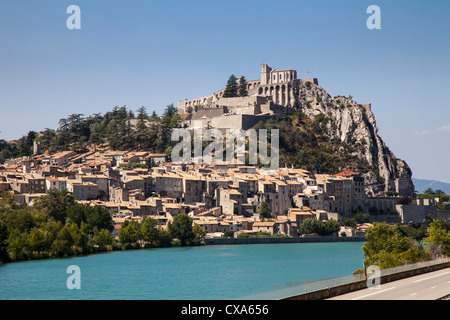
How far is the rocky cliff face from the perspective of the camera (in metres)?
75.8

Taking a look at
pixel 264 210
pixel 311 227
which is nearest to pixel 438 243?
pixel 311 227

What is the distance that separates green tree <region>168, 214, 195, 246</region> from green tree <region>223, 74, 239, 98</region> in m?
41.2

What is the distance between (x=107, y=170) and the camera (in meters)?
60.8

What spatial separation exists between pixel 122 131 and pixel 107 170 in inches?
903

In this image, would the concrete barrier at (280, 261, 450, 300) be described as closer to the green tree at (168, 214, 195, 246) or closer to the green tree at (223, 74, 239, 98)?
the green tree at (168, 214, 195, 246)

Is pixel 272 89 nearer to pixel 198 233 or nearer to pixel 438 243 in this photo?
pixel 198 233

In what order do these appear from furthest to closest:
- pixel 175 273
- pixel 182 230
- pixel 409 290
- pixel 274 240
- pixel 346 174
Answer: pixel 346 174 < pixel 274 240 < pixel 182 230 < pixel 175 273 < pixel 409 290

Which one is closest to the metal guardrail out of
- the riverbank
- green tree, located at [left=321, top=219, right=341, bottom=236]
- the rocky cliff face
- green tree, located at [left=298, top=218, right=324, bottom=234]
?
the riverbank

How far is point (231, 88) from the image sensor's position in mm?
89375

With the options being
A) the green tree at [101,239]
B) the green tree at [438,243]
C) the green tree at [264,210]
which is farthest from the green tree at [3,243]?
the green tree at [264,210]

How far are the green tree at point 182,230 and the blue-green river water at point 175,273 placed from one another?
1.42 meters

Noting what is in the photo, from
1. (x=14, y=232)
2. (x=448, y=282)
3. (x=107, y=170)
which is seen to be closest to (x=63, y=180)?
(x=107, y=170)

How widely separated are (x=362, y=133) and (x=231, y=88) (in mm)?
19766

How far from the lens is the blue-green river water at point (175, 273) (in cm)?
2734
